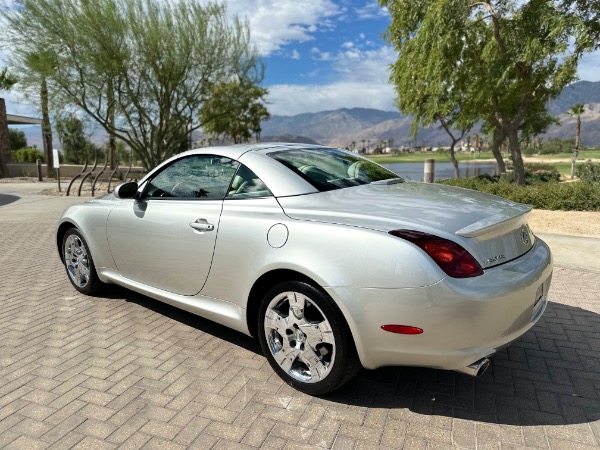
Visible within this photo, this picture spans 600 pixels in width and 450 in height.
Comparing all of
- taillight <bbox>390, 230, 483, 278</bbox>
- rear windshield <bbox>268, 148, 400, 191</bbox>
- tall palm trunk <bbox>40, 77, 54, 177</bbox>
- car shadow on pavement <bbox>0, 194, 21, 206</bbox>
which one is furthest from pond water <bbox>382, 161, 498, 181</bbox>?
tall palm trunk <bbox>40, 77, 54, 177</bbox>

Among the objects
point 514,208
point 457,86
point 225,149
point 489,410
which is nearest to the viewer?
point 489,410

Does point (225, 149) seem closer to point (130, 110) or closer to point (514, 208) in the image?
point (514, 208)

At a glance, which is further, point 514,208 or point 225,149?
point 225,149

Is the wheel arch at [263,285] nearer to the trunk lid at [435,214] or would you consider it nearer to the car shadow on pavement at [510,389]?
the trunk lid at [435,214]

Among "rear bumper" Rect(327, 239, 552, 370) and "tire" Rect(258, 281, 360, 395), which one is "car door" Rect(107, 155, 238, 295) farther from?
"rear bumper" Rect(327, 239, 552, 370)

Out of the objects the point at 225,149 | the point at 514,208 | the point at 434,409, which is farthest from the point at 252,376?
the point at 514,208

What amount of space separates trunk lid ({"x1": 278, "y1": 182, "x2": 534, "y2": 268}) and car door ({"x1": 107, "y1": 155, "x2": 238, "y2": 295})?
0.68m

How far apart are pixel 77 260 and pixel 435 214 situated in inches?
145

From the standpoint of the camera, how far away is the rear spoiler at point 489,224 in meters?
2.29

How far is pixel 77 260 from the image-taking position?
14.7ft

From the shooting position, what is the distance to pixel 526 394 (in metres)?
2.67

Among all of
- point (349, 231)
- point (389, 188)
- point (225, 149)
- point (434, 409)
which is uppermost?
point (225, 149)

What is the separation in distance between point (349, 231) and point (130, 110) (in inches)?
760

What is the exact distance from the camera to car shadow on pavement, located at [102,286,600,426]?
2.49 m
